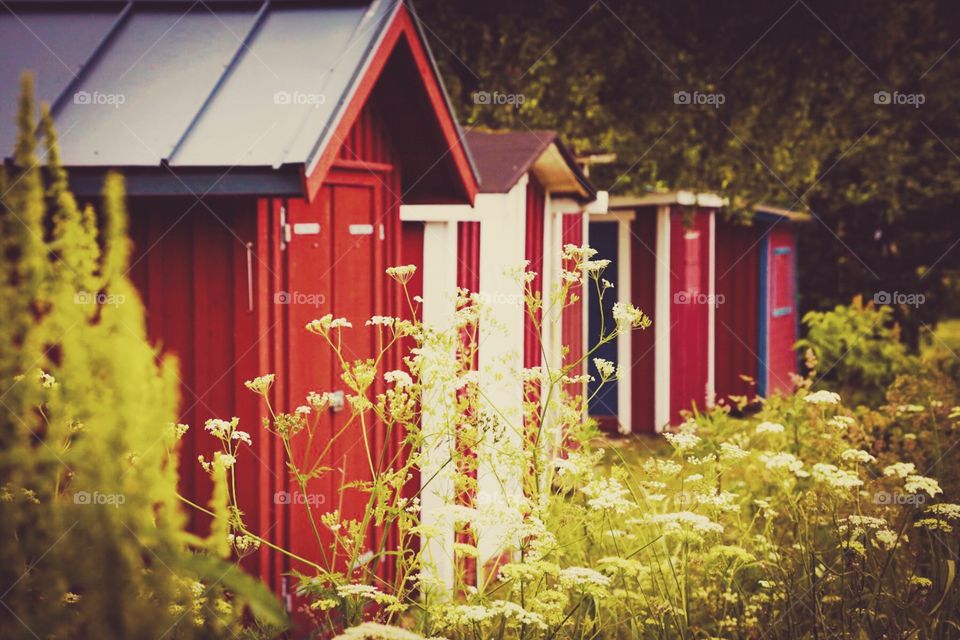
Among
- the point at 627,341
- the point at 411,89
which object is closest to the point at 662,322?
the point at 627,341

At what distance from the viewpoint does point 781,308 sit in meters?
19.2

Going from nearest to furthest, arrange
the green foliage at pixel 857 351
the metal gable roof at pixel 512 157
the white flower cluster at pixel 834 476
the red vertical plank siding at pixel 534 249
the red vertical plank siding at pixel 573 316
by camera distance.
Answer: the white flower cluster at pixel 834 476 < the metal gable roof at pixel 512 157 < the red vertical plank siding at pixel 534 249 < the red vertical plank siding at pixel 573 316 < the green foliage at pixel 857 351

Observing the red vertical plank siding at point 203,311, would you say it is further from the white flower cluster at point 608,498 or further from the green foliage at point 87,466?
the green foliage at point 87,466

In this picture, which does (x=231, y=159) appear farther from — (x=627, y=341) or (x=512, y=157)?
(x=627, y=341)

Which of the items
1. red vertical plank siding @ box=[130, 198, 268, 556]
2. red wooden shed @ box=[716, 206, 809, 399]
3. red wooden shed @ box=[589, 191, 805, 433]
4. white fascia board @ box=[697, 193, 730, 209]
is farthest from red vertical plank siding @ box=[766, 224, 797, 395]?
red vertical plank siding @ box=[130, 198, 268, 556]

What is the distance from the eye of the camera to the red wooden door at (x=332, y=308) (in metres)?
6.24

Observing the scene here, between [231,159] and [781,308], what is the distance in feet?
49.2

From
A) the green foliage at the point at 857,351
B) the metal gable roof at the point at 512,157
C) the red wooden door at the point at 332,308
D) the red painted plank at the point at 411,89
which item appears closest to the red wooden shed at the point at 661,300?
the green foliage at the point at 857,351

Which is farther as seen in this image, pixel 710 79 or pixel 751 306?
pixel 710 79

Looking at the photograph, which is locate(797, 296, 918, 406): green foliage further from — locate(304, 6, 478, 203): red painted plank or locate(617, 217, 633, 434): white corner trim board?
locate(304, 6, 478, 203): red painted plank

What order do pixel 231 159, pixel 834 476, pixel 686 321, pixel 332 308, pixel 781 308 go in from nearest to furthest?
pixel 834 476, pixel 231 159, pixel 332 308, pixel 686 321, pixel 781 308

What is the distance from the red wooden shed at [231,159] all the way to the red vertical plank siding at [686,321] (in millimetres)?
9346

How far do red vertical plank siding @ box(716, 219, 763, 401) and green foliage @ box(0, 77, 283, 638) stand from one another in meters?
14.4

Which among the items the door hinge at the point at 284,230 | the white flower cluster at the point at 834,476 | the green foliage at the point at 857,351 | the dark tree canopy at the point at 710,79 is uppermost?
the dark tree canopy at the point at 710,79
